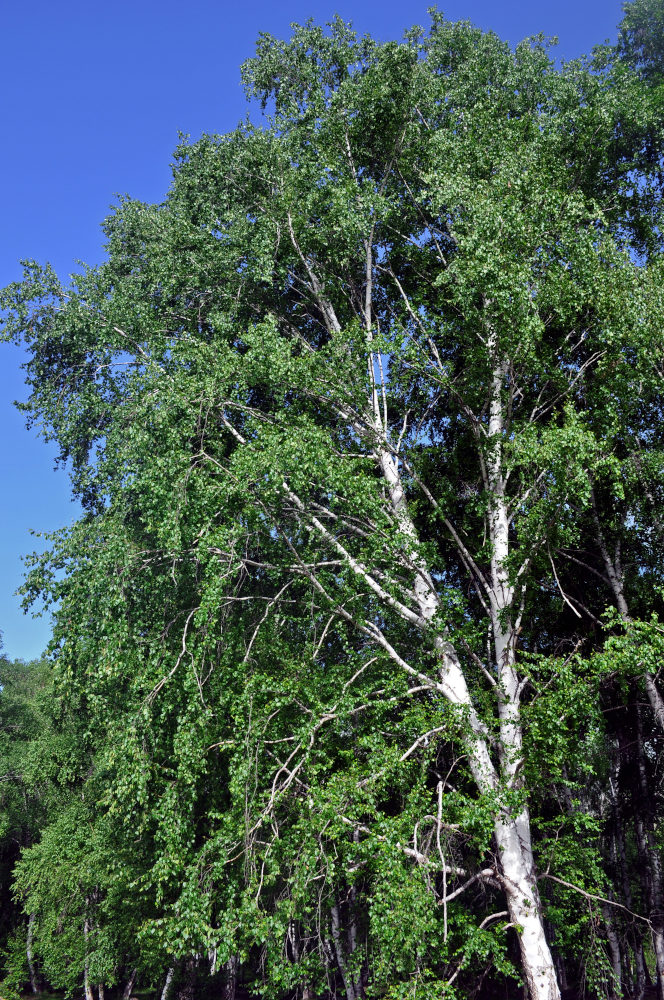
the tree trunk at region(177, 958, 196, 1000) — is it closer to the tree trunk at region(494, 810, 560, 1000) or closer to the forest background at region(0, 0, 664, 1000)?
the forest background at region(0, 0, 664, 1000)

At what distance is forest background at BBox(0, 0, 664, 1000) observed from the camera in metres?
8.75

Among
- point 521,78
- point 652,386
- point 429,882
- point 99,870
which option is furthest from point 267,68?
point 99,870

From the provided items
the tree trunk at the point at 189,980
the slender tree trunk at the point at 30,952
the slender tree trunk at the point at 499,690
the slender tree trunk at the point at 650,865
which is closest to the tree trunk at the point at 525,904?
the slender tree trunk at the point at 499,690

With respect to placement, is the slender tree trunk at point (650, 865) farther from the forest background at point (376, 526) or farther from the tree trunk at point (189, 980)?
the tree trunk at point (189, 980)

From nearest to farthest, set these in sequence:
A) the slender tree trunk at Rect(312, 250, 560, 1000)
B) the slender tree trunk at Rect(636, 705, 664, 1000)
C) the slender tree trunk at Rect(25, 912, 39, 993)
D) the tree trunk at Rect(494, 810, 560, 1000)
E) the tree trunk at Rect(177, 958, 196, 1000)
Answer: the tree trunk at Rect(494, 810, 560, 1000)
the slender tree trunk at Rect(312, 250, 560, 1000)
the slender tree trunk at Rect(636, 705, 664, 1000)
the tree trunk at Rect(177, 958, 196, 1000)
the slender tree trunk at Rect(25, 912, 39, 993)

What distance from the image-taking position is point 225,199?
576 inches

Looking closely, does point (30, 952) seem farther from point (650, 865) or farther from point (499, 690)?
point (499, 690)

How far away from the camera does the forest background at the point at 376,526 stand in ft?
28.7

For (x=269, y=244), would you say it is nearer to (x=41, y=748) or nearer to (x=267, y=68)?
(x=267, y=68)

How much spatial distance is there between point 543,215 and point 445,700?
809 centimetres

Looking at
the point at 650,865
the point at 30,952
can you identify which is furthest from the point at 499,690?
the point at 30,952

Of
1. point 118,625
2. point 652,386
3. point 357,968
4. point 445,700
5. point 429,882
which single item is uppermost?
point 652,386

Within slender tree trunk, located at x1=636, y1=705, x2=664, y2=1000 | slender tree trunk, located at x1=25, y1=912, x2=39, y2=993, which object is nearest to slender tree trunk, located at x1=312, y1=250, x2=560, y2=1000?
slender tree trunk, located at x1=636, y1=705, x2=664, y2=1000

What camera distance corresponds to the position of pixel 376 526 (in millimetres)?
10227
